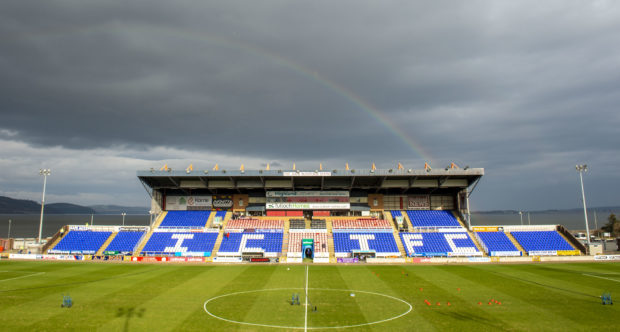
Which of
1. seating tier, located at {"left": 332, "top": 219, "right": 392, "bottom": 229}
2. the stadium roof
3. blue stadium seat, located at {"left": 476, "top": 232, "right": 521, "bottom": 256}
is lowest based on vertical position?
blue stadium seat, located at {"left": 476, "top": 232, "right": 521, "bottom": 256}

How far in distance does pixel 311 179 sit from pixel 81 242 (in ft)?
148

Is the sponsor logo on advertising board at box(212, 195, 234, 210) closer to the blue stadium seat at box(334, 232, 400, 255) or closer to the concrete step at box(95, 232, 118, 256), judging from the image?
the concrete step at box(95, 232, 118, 256)

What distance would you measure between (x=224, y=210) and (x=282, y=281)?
139ft

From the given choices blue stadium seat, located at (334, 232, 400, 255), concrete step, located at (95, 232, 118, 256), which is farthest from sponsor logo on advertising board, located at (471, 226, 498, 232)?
concrete step, located at (95, 232, 118, 256)

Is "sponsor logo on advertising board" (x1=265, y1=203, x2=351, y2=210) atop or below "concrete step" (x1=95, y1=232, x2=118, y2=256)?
atop

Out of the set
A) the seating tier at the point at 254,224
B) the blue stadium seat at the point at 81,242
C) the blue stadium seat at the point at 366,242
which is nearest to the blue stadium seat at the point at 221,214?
the seating tier at the point at 254,224

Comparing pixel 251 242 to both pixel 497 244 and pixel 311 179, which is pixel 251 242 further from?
pixel 497 244

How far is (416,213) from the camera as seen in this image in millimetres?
78000

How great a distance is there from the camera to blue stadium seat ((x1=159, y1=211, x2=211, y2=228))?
74938mm

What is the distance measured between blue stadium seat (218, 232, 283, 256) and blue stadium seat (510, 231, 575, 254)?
4484 cm

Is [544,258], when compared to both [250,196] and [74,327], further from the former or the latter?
[74,327]

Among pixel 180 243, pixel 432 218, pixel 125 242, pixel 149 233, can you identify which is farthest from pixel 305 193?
pixel 125 242

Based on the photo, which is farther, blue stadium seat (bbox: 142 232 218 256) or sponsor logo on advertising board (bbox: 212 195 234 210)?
sponsor logo on advertising board (bbox: 212 195 234 210)

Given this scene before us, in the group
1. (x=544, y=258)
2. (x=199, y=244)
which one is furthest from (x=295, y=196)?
(x=544, y=258)
